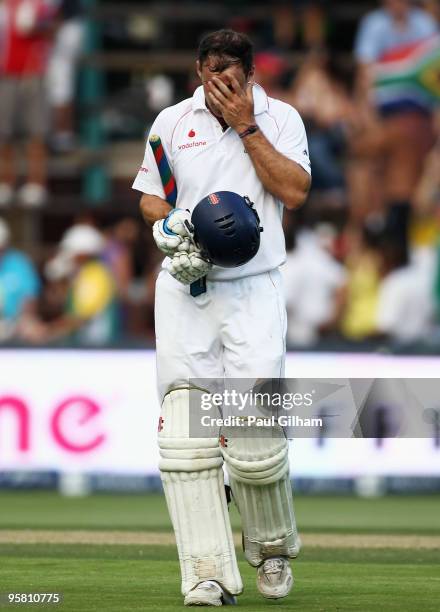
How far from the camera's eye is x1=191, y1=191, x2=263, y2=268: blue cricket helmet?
6.79m

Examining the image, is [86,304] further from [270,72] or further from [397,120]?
[397,120]

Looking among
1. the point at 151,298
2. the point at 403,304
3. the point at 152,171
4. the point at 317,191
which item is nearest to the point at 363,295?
the point at 403,304

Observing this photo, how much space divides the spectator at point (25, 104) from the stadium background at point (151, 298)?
0.06 m

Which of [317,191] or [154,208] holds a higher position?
[317,191]

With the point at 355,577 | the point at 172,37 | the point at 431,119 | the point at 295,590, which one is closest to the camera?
the point at 295,590

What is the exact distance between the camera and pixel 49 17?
1777 centimetres

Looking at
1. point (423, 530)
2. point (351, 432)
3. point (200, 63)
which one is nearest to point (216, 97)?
point (200, 63)

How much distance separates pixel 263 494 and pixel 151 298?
29.5 ft

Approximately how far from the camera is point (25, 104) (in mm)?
18281

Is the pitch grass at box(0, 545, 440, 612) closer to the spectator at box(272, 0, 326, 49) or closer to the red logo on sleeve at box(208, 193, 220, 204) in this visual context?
the red logo on sleeve at box(208, 193, 220, 204)

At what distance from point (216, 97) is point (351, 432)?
6.13 ft

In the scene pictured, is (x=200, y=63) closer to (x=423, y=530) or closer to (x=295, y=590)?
(x=295, y=590)

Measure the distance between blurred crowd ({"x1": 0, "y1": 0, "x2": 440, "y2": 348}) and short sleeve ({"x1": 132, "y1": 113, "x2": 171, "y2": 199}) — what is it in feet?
22.9

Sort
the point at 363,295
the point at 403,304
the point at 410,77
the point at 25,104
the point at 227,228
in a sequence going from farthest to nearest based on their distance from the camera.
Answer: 1. the point at 25,104
2. the point at 410,77
3. the point at 363,295
4. the point at 403,304
5. the point at 227,228
